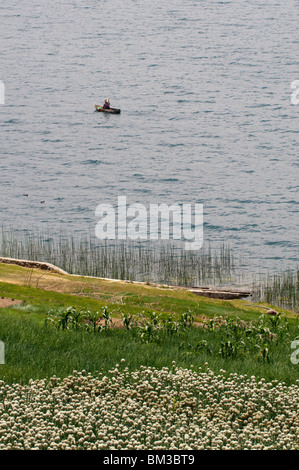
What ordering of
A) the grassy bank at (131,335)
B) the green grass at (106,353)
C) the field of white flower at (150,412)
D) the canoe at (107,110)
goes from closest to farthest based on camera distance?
1. the field of white flower at (150,412)
2. the green grass at (106,353)
3. the grassy bank at (131,335)
4. the canoe at (107,110)

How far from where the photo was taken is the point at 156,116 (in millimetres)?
73688

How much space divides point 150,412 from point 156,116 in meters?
62.9

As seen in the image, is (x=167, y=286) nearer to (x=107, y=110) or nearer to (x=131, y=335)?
(x=131, y=335)

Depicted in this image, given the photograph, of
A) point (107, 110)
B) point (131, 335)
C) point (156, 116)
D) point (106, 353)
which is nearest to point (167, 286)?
point (131, 335)

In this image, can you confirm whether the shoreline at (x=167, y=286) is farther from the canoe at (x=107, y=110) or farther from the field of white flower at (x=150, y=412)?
the canoe at (x=107, y=110)

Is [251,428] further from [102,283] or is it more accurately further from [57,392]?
[102,283]

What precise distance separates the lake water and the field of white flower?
24971mm

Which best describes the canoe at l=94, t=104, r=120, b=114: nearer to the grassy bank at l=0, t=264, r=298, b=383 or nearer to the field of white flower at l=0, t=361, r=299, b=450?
the grassy bank at l=0, t=264, r=298, b=383

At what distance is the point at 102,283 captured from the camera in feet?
89.2

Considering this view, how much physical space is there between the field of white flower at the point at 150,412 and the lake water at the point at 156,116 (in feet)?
81.9

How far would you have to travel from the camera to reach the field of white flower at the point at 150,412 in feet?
38.1

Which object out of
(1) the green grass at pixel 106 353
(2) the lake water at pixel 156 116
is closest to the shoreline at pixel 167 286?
(2) the lake water at pixel 156 116

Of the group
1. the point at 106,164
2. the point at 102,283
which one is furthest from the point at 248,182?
the point at 102,283

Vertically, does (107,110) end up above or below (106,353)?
above
